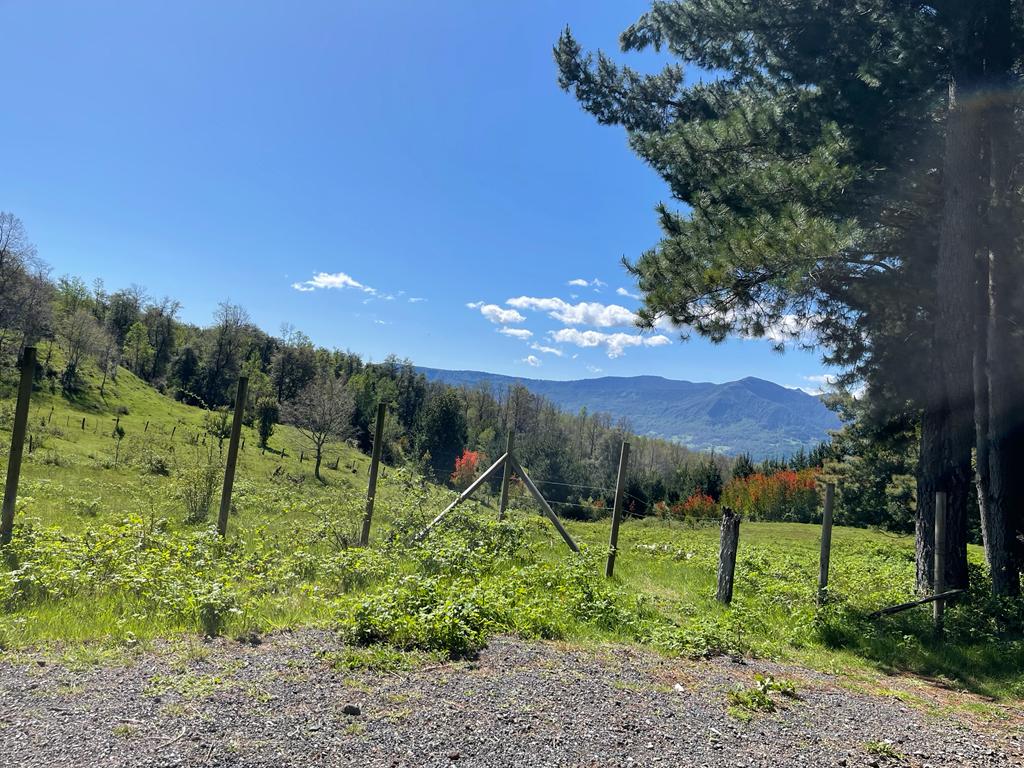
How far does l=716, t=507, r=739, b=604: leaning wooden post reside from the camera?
7273mm

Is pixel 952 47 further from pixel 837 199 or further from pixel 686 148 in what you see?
pixel 686 148

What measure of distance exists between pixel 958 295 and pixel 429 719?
8529 millimetres

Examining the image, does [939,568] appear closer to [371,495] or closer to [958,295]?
[958,295]

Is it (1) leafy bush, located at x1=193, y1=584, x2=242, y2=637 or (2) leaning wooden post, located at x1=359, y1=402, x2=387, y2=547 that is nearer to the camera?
(1) leafy bush, located at x1=193, y1=584, x2=242, y2=637

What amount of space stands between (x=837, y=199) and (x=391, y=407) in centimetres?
6977

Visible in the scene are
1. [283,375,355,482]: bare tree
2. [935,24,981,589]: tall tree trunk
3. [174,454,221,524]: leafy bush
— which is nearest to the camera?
[935,24,981,589]: tall tree trunk

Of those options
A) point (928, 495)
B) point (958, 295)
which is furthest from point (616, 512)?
point (958, 295)

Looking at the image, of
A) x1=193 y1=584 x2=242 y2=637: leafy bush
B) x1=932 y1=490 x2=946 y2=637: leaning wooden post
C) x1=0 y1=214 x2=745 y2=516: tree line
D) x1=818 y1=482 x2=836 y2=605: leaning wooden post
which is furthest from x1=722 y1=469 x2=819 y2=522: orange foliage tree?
x1=193 y1=584 x2=242 y2=637: leafy bush

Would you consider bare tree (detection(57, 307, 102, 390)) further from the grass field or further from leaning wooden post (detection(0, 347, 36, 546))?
leaning wooden post (detection(0, 347, 36, 546))

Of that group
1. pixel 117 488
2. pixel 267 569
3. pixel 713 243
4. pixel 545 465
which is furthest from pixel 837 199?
pixel 545 465

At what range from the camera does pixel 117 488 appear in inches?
579

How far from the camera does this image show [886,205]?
27.5ft

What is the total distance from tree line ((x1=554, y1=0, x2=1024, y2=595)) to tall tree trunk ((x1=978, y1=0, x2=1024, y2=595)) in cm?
Answer: 3

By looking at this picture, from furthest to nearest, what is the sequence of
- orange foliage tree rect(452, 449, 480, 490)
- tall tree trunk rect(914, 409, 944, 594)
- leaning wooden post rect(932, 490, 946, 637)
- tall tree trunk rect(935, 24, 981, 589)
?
orange foliage tree rect(452, 449, 480, 490)
tall tree trunk rect(914, 409, 944, 594)
tall tree trunk rect(935, 24, 981, 589)
leaning wooden post rect(932, 490, 946, 637)
